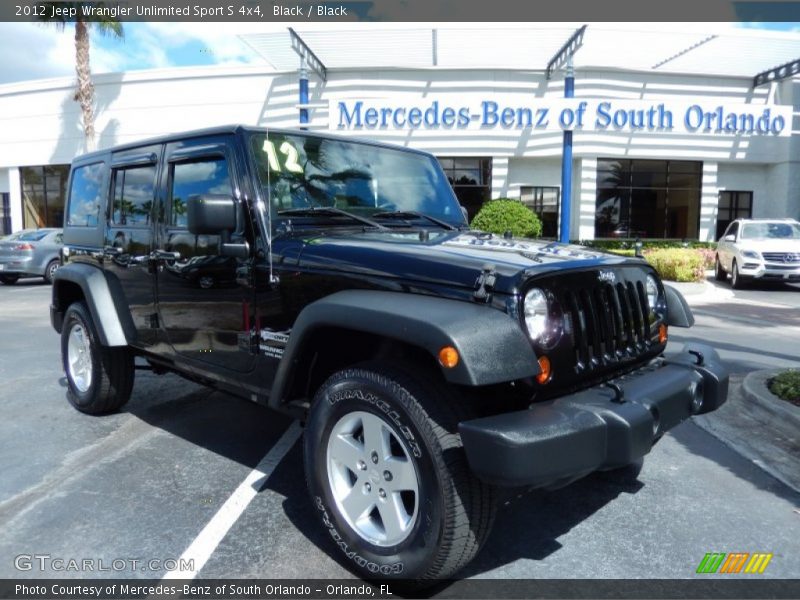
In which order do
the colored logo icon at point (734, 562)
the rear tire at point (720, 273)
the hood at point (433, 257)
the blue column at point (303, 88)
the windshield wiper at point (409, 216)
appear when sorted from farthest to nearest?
the blue column at point (303, 88), the rear tire at point (720, 273), the windshield wiper at point (409, 216), the colored logo icon at point (734, 562), the hood at point (433, 257)

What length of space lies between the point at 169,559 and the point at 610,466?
200 centimetres

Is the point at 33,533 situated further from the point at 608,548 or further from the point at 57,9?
the point at 57,9

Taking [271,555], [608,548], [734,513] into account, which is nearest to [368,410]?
[271,555]

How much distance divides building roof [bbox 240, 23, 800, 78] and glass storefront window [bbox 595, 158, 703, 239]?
128 inches

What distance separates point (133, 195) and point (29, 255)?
1338 centimetres

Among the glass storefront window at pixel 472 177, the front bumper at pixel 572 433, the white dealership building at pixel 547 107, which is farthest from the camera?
the glass storefront window at pixel 472 177

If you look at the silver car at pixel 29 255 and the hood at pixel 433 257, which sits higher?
the hood at pixel 433 257

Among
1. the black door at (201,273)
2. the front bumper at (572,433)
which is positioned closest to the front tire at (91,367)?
the black door at (201,273)

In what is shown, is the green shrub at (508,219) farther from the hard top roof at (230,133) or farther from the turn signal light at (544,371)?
the turn signal light at (544,371)

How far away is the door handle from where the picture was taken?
376 cm

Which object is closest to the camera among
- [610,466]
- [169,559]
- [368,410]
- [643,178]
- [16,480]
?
[610,466]

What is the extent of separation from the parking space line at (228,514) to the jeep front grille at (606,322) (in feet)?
6.24

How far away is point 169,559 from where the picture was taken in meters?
2.87

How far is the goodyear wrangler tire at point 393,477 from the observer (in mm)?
2350
